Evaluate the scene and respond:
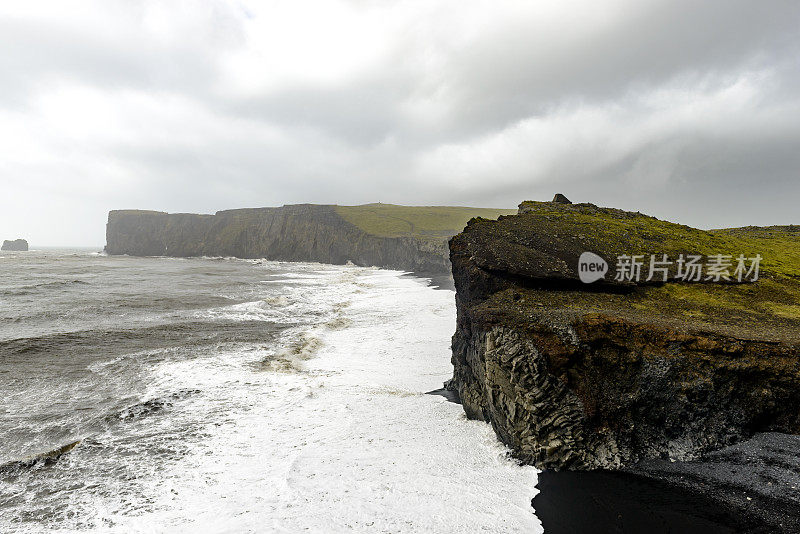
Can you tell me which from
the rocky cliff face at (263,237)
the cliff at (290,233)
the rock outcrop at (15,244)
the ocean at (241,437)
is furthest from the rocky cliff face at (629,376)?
the rock outcrop at (15,244)

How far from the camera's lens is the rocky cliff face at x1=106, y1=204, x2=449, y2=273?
106 meters

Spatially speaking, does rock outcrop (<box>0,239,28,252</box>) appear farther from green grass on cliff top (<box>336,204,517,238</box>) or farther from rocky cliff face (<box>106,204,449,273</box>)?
green grass on cliff top (<box>336,204,517,238</box>)

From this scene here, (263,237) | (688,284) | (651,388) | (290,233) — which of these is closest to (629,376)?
(651,388)

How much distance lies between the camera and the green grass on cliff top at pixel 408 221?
111 m

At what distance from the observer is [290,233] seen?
122 m

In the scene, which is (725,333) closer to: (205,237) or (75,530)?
(75,530)

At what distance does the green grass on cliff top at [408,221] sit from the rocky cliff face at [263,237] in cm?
541

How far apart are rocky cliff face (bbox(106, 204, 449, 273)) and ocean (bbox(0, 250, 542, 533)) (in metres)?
73.5

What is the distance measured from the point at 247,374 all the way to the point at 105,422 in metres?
4.82

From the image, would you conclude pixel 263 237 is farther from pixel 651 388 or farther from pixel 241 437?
pixel 651 388

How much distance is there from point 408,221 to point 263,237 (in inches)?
1930

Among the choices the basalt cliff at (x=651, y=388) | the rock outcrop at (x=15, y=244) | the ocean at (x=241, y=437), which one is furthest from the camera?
the rock outcrop at (x=15, y=244)

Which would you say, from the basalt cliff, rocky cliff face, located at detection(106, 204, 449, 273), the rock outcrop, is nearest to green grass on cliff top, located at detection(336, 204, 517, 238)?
rocky cliff face, located at detection(106, 204, 449, 273)

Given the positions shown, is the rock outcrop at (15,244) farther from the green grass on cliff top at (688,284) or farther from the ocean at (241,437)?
the green grass on cliff top at (688,284)
